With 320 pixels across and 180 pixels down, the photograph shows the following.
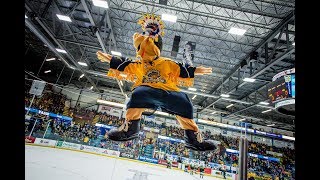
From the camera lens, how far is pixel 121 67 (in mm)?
2551

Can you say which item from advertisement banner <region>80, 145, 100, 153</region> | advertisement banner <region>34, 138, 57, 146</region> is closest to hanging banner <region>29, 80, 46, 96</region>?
advertisement banner <region>34, 138, 57, 146</region>

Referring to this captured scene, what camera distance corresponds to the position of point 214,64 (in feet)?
53.1

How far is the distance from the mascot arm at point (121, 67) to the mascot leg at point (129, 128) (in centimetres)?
54

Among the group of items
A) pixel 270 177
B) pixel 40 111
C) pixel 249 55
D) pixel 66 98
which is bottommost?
pixel 270 177

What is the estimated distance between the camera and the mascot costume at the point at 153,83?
7.25 ft

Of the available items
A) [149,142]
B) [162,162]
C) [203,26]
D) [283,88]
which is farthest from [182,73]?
[149,142]

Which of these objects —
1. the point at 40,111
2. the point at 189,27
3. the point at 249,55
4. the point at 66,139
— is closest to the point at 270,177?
the point at 249,55

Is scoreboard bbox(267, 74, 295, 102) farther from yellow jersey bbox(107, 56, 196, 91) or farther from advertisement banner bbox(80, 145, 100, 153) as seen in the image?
advertisement banner bbox(80, 145, 100, 153)

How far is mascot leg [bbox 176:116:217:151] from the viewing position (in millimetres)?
2189

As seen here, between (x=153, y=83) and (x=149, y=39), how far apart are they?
0.52 m

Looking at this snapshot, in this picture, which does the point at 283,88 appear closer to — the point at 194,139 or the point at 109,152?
the point at 194,139

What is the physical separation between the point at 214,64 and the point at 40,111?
16598 mm
